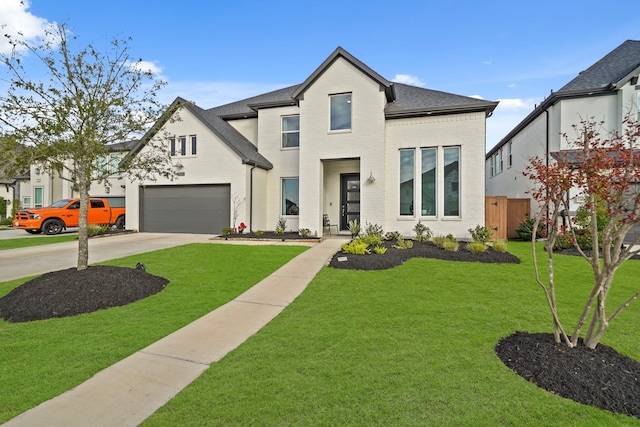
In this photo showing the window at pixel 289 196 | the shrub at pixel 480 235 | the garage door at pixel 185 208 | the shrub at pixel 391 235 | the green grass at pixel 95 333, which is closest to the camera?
the green grass at pixel 95 333

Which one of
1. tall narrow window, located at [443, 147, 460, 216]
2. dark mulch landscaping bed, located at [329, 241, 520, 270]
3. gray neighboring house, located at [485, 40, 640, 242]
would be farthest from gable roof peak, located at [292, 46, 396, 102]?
dark mulch landscaping bed, located at [329, 241, 520, 270]

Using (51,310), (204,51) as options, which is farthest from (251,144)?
(51,310)

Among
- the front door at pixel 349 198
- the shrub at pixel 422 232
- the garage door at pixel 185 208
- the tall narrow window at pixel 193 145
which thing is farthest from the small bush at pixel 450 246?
the tall narrow window at pixel 193 145

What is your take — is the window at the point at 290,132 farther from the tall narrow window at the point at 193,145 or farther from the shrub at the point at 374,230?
the shrub at the point at 374,230

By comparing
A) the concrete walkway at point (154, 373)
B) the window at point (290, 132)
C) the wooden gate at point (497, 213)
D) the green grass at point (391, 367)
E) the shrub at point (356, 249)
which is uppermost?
the window at point (290, 132)

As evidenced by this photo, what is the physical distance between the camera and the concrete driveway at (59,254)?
778 centimetres

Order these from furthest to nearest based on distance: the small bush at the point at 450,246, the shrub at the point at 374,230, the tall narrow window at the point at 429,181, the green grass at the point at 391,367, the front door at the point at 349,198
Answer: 1. the front door at the point at 349,198
2. the tall narrow window at the point at 429,181
3. the shrub at the point at 374,230
4. the small bush at the point at 450,246
5. the green grass at the point at 391,367

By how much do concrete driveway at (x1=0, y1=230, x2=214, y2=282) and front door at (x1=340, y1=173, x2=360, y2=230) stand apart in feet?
24.3

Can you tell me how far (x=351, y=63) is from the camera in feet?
41.1

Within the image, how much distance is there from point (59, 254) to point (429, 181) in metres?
13.7

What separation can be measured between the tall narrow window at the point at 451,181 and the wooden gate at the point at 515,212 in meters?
4.26

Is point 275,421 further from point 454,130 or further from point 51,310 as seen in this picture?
point 454,130

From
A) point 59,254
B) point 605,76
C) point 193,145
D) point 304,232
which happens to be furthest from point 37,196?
point 605,76

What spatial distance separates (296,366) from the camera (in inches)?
122
